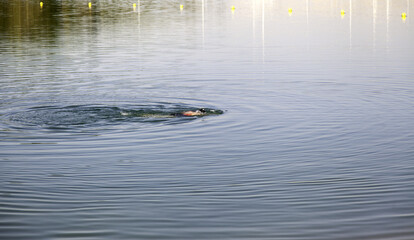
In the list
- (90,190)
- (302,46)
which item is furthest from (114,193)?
(302,46)

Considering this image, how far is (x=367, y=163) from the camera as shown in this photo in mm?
14953

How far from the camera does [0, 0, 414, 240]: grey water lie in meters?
11.0

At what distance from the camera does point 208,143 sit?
674 inches

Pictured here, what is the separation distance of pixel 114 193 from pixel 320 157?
539cm

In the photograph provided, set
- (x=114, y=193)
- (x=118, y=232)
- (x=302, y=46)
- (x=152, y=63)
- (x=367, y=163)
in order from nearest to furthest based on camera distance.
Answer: (x=118, y=232) → (x=114, y=193) → (x=367, y=163) → (x=152, y=63) → (x=302, y=46)

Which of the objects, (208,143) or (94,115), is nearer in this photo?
(208,143)

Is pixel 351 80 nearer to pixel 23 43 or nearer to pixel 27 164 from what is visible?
pixel 27 164

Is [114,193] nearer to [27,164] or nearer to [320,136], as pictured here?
[27,164]

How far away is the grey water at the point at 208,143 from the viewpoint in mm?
11047

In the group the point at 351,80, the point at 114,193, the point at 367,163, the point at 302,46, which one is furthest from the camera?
the point at 302,46

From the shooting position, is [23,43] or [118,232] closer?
[118,232]

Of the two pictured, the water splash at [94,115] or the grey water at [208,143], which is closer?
the grey water at [208,143]

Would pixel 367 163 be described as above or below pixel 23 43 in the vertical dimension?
below

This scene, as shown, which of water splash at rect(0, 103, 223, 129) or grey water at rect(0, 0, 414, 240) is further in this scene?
water splash at rect(0, 103, 223, 129)
